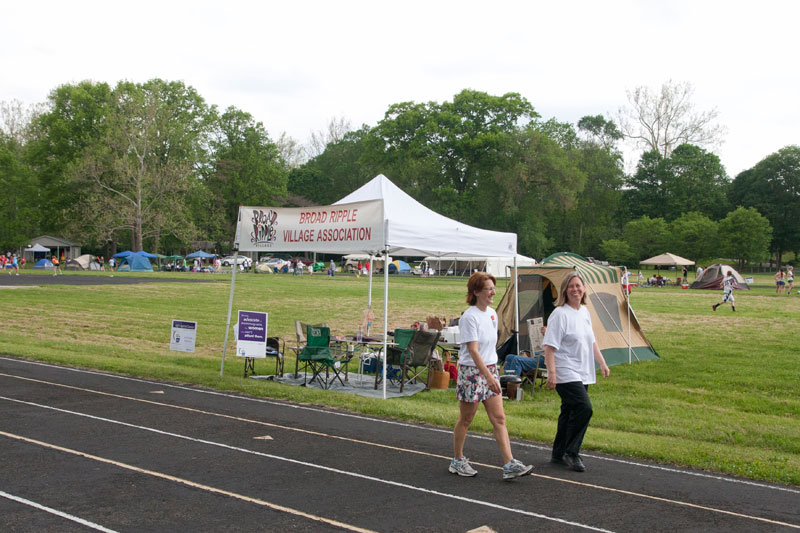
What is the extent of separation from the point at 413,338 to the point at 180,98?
6263cm

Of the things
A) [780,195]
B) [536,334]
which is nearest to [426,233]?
[536,334]

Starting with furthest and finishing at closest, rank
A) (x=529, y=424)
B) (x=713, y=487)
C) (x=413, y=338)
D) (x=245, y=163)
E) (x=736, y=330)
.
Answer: (x=245, y=163), (x=736, y=330), (x=413, y=338), (x=529, y=424), (x=713, y=487)

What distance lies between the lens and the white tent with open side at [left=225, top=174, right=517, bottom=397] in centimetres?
1008

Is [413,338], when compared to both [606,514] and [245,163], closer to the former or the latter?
[606,514]

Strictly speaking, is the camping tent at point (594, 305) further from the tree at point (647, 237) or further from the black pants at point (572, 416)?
the tree at point (647, 237)

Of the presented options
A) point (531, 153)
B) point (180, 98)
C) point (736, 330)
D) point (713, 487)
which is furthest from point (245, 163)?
point (713, 487)

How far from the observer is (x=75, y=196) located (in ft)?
207

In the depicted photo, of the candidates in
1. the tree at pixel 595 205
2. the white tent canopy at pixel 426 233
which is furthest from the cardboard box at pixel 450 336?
the tree at pixel 595 205

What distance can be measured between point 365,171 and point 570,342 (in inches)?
2944

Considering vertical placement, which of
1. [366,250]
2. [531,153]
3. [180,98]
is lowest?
[366,250]

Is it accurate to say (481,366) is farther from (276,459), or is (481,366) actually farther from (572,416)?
(276,459)

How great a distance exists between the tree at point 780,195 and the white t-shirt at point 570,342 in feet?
255

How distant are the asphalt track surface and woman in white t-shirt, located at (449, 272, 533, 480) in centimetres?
49

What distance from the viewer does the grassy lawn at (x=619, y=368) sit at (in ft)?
26.2
